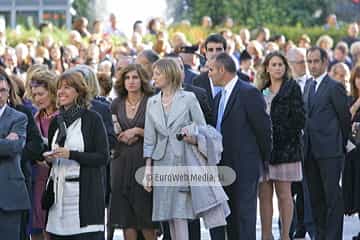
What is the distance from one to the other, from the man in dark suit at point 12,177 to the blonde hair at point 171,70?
170 cm

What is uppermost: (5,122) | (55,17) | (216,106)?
(55,17)

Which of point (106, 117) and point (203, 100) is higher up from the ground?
point (203, 100)

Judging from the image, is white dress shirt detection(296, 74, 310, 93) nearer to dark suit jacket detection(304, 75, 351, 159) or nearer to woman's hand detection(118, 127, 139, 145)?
dark suit jacket detection(304, 75, 351, 159)

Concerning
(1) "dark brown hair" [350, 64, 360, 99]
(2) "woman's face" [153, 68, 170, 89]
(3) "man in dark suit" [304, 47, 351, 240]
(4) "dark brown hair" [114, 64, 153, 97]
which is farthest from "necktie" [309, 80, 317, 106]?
(2) "woman's face" [153, 68, 170, 89]

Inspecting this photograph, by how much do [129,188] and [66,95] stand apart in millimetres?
1952

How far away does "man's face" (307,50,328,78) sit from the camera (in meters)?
14.5

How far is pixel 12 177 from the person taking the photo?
37.1ft

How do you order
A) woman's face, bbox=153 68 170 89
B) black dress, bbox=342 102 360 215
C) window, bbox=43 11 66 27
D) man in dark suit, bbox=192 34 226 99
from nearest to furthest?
1. woman's face, bbox=153 68 170 89
2. man in dark suit, bbox=192 34 226 99
3. black dress, bbox=342 102 360 215
4. window, bbox=43 11 66 27

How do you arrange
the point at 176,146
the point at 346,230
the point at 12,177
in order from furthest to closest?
the point at 346,230, the point at 176,146, the point at 12,177

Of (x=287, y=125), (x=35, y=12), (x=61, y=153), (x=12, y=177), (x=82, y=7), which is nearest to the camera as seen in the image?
(x=61, y=153)

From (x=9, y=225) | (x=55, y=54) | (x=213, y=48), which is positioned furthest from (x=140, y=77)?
(x=55, y=54)

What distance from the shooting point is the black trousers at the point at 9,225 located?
11.4 m

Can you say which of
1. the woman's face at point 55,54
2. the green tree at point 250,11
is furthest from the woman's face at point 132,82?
the green tree at point 250,11

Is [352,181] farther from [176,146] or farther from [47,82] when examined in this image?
[47,82]
